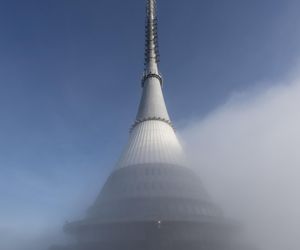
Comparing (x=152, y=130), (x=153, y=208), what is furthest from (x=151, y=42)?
(x=153, y=208)

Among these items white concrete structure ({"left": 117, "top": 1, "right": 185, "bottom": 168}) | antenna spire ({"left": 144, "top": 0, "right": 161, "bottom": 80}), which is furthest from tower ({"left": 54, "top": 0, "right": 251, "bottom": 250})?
antenna spire ({"left": 144, "top": 0, "right": 161, "bottom": 80})

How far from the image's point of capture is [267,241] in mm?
31859

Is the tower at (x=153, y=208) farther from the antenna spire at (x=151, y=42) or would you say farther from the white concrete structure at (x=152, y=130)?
the antenna spire at (x=151, y=42)

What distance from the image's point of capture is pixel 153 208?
28.8 m

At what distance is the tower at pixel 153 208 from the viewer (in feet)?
87.2

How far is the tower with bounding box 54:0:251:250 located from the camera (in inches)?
1046

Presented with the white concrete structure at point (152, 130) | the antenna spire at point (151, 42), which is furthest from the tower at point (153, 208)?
the antenna spire at point (151, 42)

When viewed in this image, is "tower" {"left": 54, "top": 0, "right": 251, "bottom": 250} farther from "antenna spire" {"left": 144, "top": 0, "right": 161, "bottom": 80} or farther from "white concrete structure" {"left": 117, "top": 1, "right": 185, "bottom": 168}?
Result: "antenna spire" {"left": 144, "top": 0, "right": 161, "bottom": 80}

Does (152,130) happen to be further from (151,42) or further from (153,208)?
(151,42)

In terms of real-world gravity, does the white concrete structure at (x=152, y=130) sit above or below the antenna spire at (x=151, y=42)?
below

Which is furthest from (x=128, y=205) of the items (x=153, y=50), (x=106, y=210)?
(x=153, y=50)

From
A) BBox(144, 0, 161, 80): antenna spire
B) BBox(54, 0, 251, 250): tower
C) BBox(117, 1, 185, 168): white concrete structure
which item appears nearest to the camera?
BBox(54, 0, 251, 250): tower

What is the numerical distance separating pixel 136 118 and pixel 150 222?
1934 centimetres

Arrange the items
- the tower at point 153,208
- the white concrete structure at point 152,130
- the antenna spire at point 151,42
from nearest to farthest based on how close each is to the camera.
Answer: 1. the tower at point 153,208
2. the white concrete structure at point 152,130
3. the antenna spire at point 151,42
